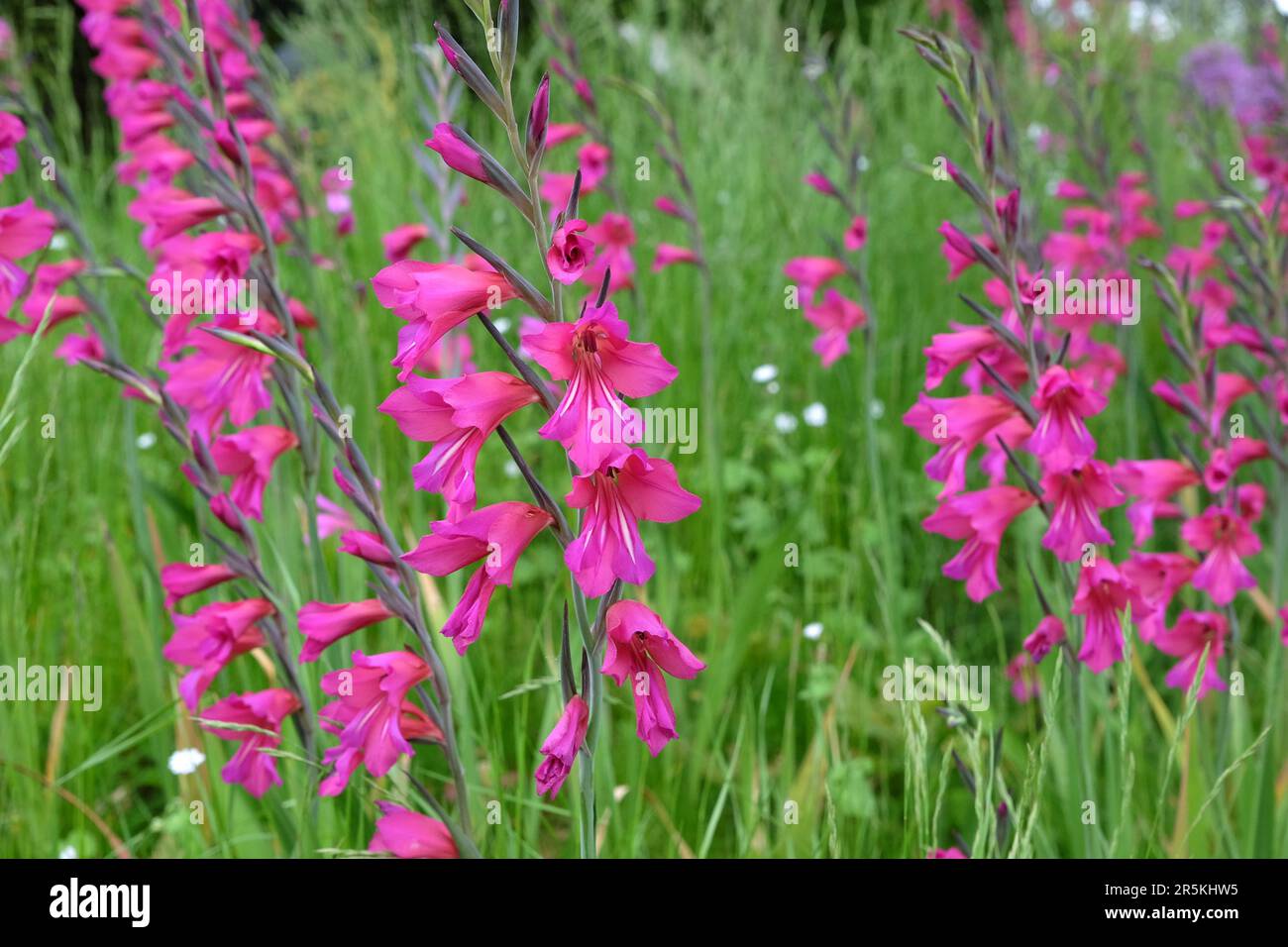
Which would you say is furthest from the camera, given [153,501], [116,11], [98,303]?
[116,11]

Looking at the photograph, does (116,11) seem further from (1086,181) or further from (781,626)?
(1086,181)

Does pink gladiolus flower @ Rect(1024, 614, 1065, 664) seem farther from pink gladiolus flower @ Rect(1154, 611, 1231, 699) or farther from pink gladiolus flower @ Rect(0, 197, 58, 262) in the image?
pink gladiolus flower @ Rect(0, 197, 58, 262)

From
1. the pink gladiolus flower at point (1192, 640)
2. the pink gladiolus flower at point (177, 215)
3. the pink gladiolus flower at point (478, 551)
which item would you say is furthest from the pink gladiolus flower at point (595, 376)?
the pink gladiolus flower at point (1192, 640)

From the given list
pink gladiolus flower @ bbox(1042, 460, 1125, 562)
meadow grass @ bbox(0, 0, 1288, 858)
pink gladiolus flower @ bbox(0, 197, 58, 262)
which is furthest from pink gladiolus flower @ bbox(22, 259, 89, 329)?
pink gladiolus flower @ bbox(1042, 460, 1125, 562)

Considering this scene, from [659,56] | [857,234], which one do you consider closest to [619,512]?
[857,234]

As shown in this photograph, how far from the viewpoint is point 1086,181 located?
14.0 ft

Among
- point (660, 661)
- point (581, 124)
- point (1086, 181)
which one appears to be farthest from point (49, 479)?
point (1086, 181)

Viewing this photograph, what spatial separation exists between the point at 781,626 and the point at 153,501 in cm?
151

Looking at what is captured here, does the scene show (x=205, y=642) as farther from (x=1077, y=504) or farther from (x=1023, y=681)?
(x=1023, y=681)

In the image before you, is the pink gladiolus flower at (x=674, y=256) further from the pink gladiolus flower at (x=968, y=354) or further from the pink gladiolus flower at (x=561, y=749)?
the pink gladiolus flower at (x=561, y=749)

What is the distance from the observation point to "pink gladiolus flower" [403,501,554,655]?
107cm

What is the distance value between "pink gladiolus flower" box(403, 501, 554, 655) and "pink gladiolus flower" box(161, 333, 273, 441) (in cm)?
72

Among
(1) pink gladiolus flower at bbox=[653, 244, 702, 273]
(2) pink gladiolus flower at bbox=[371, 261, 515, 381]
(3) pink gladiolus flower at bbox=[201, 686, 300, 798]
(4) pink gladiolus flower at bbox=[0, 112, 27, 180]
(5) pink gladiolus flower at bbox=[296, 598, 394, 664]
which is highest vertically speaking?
(1) pink gladiolus flower at bbox=[653, 244, 702, 273]
